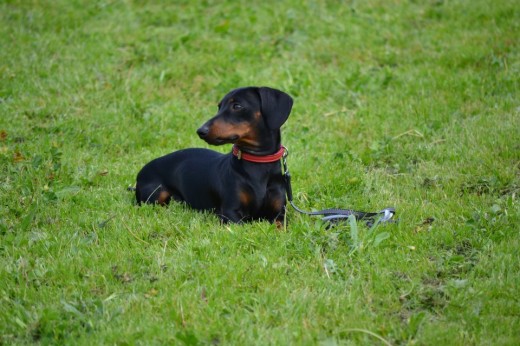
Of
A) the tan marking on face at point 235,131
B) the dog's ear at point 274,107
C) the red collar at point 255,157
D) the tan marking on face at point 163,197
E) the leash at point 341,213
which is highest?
the dog's ear at point 274,107

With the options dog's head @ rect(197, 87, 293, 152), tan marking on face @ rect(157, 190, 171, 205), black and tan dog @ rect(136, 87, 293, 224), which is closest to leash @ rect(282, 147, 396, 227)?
black and tan dog @ rect(136, 87, 293, 224)

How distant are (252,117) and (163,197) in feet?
3.89

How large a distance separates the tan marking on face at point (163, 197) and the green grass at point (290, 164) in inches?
9.5

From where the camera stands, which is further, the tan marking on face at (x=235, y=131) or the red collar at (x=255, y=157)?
the red collar at (x=255, y=157)

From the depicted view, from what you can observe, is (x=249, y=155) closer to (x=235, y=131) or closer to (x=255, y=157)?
(x=255, y=157)

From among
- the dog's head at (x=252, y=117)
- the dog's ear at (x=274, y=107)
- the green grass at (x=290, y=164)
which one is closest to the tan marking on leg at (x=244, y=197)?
the green grass at (x=290, y=164)

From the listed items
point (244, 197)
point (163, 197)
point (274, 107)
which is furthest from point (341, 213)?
point (163, 197)

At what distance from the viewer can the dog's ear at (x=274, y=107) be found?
4652mm

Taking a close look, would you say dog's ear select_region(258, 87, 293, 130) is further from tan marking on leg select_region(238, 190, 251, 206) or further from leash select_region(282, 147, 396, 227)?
tan marking on leg select_region(238, 190, 251, 206)

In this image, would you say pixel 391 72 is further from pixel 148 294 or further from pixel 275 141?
pixel 148 294

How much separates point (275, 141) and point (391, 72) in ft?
11.6

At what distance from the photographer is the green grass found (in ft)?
11.7

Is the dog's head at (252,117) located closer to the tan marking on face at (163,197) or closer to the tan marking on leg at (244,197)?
the tan marking on leg at (244,197)

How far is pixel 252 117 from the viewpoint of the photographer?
4691 mm
